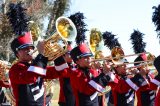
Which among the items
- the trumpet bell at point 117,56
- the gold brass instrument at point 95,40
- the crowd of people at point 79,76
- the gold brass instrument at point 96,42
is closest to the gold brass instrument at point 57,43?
the crowd of people at point 79,76

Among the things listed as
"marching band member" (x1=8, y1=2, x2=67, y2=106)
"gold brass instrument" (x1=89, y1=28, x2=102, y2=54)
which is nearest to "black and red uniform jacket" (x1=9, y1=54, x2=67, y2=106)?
"marching band member" (x1=8, y1=2, x2=67, y2=106)

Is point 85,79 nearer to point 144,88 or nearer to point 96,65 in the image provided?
point 96,65

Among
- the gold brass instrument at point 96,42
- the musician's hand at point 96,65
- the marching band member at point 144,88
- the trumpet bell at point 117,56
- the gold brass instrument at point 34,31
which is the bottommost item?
the marching band member at point 144,88

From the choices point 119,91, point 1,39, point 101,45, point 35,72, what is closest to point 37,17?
point 1,39

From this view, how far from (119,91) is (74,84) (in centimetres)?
120

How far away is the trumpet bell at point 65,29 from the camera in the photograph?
263 inches

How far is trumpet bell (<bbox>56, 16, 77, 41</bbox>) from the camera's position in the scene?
21.9 feet

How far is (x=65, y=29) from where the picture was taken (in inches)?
269

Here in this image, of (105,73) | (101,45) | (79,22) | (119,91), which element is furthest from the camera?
(101,45)

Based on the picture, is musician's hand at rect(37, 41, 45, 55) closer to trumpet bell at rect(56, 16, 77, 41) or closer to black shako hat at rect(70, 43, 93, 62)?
trumpet bell at rect(56, 16, 77, 41)

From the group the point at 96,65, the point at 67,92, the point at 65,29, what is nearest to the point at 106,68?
the point at 96,65

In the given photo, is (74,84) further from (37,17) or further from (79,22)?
(37,17)

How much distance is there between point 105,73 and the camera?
672 cm

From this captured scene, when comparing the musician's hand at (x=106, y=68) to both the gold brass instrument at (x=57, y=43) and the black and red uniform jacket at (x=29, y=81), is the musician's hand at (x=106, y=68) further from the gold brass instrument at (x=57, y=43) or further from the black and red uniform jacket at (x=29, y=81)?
the black and red uniform jacket at (x=29, y=81)
